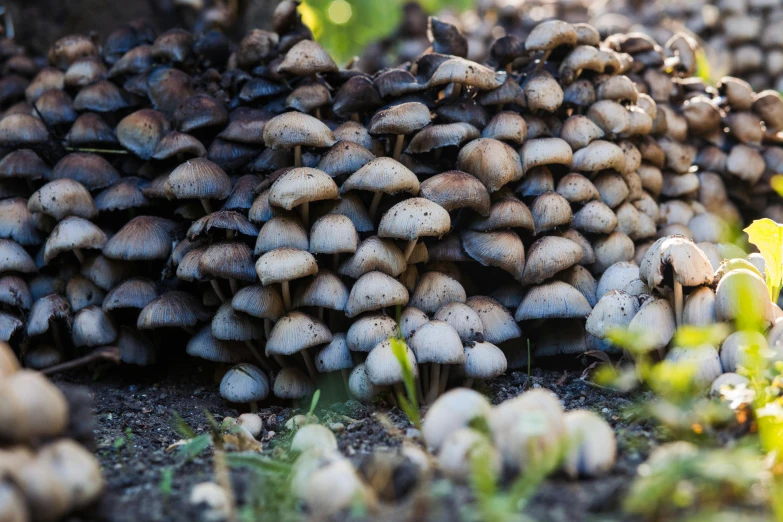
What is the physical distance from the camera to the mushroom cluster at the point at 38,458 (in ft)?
4.16

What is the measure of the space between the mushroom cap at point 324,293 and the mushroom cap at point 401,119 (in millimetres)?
532

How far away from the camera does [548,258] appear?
2.50 m

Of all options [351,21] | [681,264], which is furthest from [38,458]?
[351,21]

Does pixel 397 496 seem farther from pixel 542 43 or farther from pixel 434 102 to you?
pixel 542 43

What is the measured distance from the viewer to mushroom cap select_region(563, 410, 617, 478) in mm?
1468

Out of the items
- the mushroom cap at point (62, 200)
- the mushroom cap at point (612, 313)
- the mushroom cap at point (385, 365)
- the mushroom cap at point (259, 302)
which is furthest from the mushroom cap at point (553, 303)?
the mushroom cap at point (62, 200)

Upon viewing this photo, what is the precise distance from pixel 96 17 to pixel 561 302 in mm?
3254

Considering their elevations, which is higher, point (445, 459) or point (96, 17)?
point (96, 17)

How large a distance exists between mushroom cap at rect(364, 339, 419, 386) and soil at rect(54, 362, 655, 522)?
0.35 ft

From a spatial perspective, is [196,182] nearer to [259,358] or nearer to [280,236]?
[280,236]

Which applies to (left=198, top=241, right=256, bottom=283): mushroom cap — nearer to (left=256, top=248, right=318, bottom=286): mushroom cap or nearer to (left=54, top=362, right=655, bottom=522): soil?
(left=256, top=248, right=318, bottom=286): mushroom cap

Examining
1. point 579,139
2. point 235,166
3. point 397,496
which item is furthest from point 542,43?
point 397,496

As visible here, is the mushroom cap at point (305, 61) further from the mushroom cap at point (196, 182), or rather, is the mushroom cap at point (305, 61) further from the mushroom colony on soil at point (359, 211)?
the mushroom cap at point (196, 182)

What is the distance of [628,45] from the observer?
332 cm
